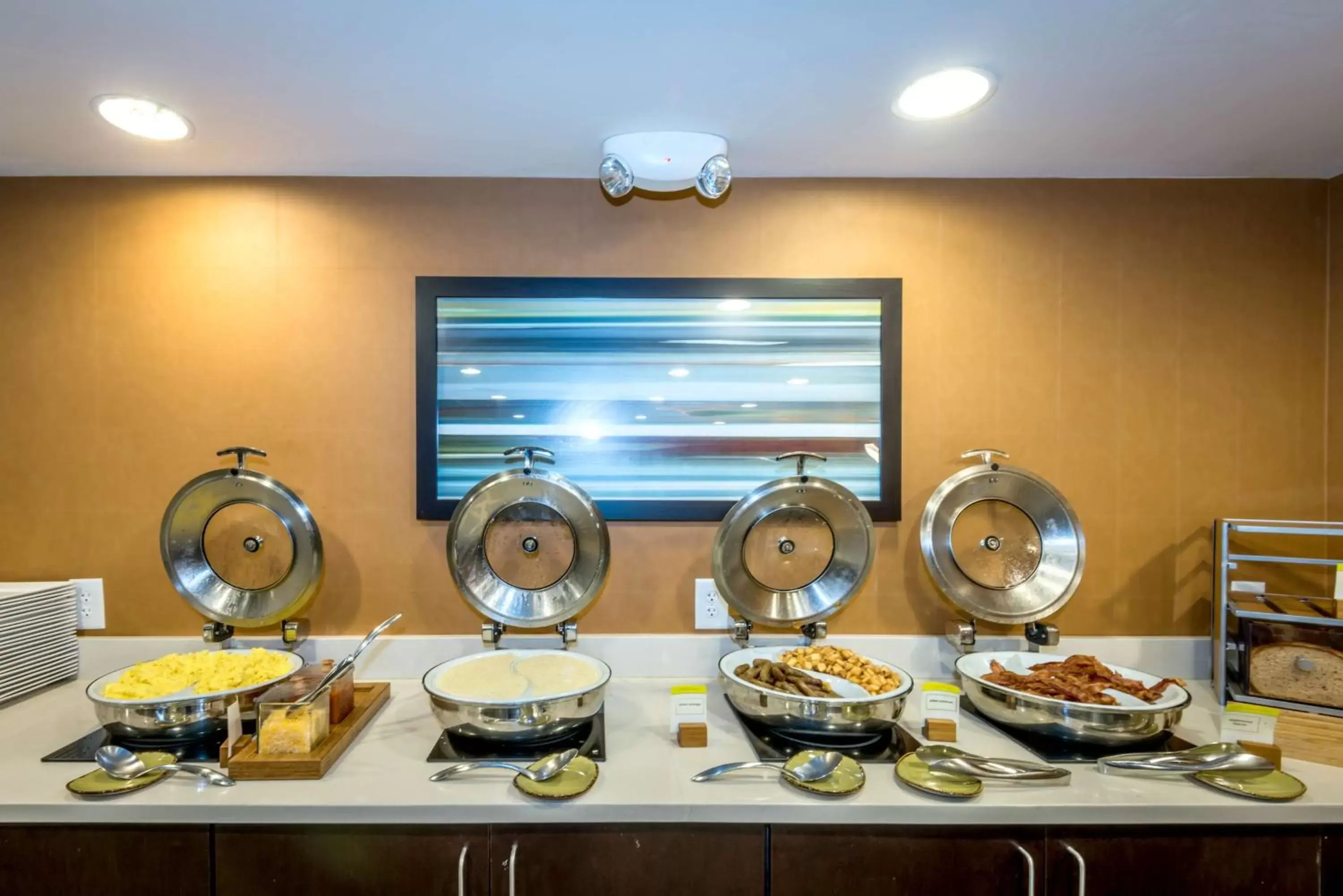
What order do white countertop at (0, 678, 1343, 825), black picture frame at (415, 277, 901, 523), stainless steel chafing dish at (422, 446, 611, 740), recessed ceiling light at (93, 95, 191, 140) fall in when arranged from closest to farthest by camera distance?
white countertop at (0, 678, 1343, 825)
recessed ceiling light at (93, 95, 191, 140)
stainless steel chafing dish at (422, 446, 611, 740)
black picture frame at (415, 277, 901, 523)

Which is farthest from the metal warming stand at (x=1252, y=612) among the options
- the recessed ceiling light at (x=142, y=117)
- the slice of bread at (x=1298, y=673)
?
the recessed ceiling light at (x=142, y=117)

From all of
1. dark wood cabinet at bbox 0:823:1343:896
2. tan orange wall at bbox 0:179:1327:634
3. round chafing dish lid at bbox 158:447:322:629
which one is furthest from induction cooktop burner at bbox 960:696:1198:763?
round chafing dish lid at bbox 158:447:322:629

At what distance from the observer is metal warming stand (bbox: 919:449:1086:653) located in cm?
171

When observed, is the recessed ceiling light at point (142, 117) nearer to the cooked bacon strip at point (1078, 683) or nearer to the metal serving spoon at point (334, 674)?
the metal serving spoon at point (334, 674)

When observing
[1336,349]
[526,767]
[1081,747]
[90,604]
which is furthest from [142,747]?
[1336,349]

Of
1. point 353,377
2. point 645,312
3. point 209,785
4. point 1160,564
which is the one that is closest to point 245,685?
point 209,785

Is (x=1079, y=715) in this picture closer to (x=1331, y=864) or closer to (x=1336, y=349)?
(x=1331, y=864)

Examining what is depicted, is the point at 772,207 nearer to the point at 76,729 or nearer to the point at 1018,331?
the point at 1018,331

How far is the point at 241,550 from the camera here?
68.1 inches

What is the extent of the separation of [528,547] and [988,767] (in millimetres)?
1154

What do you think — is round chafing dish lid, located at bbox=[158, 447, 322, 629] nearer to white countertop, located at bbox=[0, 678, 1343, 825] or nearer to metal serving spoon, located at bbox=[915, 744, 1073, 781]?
white countertop, located at bbox=[0, 678, 1343, 825]

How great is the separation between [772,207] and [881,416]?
0.67 meters

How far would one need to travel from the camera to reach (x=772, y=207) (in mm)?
1838

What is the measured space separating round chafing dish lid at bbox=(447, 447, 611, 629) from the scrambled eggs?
0.46 meters
